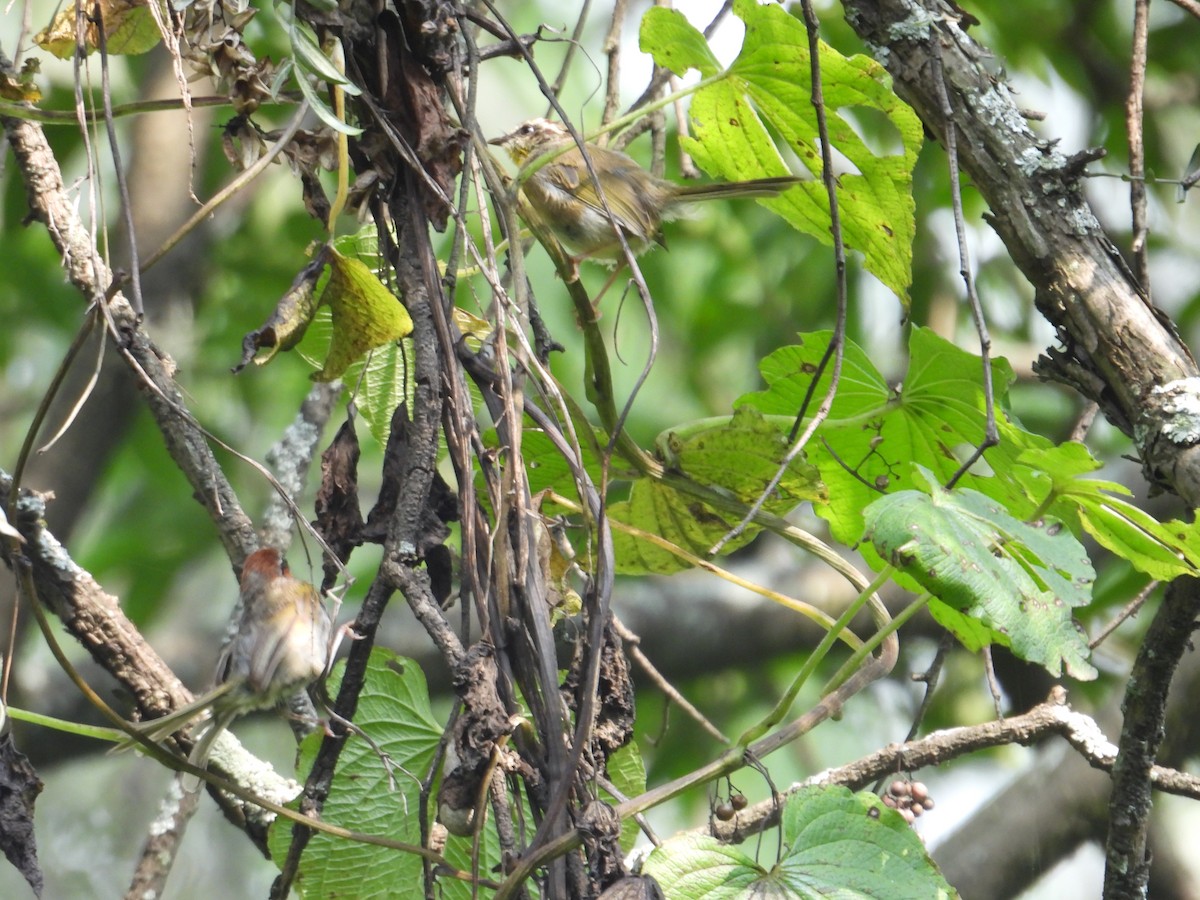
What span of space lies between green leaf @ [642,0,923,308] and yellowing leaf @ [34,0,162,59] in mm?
667

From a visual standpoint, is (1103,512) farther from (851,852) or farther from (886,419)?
(851,852)

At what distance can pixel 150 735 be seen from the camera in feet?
3.62

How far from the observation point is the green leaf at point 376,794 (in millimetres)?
1349

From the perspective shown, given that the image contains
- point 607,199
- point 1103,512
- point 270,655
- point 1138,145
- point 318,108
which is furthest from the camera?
point 607,199

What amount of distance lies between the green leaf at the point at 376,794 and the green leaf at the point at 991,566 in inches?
25.1

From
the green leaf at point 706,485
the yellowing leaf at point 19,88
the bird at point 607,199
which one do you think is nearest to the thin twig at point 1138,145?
the green leaf at point 706,485

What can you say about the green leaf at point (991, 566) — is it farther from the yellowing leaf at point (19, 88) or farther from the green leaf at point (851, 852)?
the yellowing leaf at point (19, 88)

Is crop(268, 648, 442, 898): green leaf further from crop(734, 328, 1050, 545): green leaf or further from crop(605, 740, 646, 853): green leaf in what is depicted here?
crop(734, 328, 1050, 545): green leaf

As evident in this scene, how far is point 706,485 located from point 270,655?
87 centimetres

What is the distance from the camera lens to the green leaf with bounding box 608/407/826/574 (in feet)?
5.53

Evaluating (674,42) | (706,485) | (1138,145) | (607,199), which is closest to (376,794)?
(706,485)

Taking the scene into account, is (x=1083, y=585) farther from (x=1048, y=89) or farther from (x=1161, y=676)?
(x=1048, y=89)

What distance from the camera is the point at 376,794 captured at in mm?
1353

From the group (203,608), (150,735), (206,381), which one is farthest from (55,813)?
(150,735)
